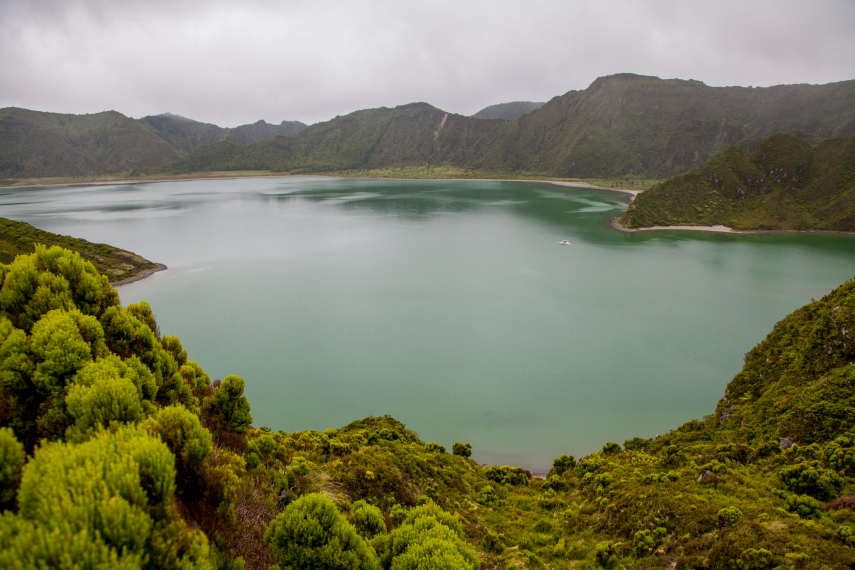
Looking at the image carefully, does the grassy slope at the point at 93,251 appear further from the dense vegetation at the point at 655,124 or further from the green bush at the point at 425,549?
the dense vegetation at the point at 655,124

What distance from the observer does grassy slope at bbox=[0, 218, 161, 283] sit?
3975cm

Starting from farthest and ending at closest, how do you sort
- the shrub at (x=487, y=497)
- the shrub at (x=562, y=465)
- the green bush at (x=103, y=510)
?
the shrub at (x=562, y=465)
the shrub at (x=487, y=497)
the green bush at (x=103, y=510)

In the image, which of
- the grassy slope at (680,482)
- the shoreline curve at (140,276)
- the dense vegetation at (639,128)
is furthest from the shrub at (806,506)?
the dense vegetation at (639,128)

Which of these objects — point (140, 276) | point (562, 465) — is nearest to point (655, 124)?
point (140, 276)

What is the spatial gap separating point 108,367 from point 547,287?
36.4 meters

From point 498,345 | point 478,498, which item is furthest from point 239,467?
point 498,345

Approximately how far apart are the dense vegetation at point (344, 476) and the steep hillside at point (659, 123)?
152 metres

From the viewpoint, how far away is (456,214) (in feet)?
270

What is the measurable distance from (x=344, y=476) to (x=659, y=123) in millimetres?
189440

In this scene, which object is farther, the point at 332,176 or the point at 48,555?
the point at 332,176

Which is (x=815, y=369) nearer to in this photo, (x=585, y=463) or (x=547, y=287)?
(x=585, y=463)

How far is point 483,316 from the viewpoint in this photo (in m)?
31.2

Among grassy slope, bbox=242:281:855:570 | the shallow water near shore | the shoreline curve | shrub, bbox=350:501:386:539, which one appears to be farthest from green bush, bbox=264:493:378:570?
the shoreline curve

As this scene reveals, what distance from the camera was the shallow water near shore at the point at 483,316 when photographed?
20094 millimetres
